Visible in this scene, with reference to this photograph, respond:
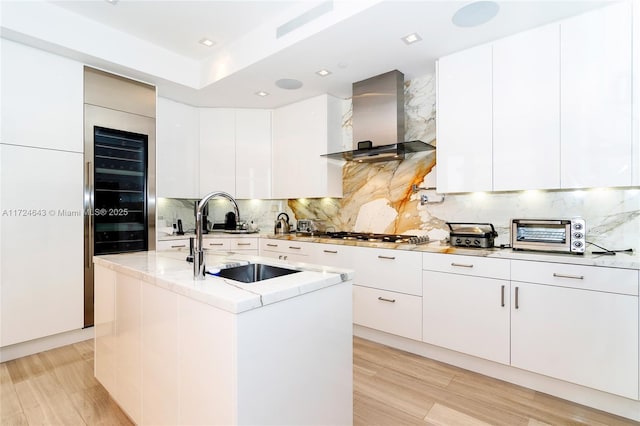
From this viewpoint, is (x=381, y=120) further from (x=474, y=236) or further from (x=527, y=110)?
(x=474, y=236)

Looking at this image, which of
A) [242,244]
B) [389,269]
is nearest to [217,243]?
[242,244]

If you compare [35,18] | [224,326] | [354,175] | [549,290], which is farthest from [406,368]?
[35,18]

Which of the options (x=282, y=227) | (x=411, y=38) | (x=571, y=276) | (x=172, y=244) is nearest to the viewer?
(x=571, y=276)

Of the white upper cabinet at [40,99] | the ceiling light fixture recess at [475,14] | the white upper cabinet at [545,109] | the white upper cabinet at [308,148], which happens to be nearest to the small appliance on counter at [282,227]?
the white upper cabinet at [308,148]

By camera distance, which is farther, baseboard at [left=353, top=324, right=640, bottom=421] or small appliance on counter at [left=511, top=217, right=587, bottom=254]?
small appliance on counter at [left=511, top=217, right=587, bottom=254]

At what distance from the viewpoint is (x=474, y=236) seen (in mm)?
2459

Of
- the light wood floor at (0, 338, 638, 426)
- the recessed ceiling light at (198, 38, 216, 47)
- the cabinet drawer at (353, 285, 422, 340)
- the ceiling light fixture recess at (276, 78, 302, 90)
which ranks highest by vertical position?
the recessed ceiling light at (198, 38, 216, 47)

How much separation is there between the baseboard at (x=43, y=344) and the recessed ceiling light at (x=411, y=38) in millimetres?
3726

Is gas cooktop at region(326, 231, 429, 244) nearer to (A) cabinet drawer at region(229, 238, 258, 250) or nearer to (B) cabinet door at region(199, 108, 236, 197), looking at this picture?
(A) cabinet drawer at region(229, 238, 258, 250)

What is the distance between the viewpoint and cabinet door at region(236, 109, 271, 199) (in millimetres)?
4137

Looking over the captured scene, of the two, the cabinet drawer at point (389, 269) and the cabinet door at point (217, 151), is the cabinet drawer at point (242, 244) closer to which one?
the cabinet door at point (217, 151)

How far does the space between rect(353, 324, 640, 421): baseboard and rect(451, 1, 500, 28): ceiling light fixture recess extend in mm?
2423

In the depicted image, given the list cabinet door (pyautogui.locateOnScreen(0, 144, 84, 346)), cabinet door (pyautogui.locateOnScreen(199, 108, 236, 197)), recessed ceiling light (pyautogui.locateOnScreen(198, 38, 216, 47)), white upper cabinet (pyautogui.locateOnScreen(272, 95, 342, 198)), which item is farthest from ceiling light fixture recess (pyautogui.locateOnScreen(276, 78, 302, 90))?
cabinet door (pyautogui.locateOnScreen(0, 144, 84, 346))

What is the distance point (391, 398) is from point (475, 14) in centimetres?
260
